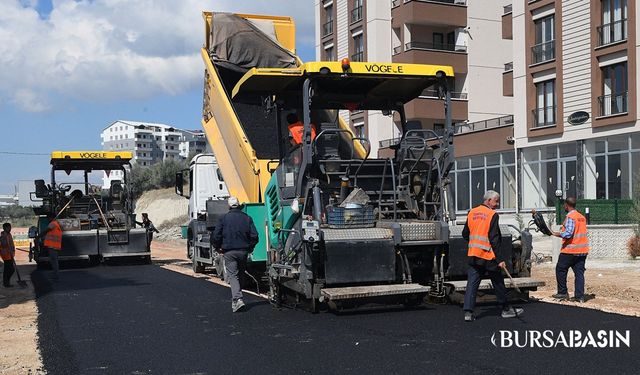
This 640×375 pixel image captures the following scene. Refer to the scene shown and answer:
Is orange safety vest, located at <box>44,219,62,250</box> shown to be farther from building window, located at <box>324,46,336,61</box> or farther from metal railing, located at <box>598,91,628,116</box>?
building window, located at <box>324,46,336,61</box>

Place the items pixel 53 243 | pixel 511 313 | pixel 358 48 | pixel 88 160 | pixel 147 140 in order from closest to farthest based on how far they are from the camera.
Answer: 1. pixel 511 313
2. pixel 53 243
3. pixel 88 160
4. pixel 358 48
5. pixel 147 140

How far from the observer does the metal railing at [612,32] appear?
24344 millimetres

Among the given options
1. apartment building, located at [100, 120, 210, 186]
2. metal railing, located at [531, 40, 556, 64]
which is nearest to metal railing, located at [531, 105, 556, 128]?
metal railing, located at [531, 40, 556, 64]

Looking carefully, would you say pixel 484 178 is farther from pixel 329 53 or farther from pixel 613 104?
pixel 329 53

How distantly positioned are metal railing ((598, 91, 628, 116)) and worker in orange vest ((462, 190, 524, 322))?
58.8 ft

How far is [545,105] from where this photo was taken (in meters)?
28.0

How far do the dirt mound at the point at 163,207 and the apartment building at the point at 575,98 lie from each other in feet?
103

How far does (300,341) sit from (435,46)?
30.4 metres

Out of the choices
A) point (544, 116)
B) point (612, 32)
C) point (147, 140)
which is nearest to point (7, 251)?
point (612, 32)

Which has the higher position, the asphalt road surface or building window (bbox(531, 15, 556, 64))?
building window (bbox(531, 15, 556, 64))

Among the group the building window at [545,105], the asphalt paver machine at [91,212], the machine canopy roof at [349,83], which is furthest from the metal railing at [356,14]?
the machine canopy roof at [349,83]

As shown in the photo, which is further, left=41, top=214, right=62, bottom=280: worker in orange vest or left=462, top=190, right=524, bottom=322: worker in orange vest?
left=41, top=214, right=62, bottom=280: worker in orange vest

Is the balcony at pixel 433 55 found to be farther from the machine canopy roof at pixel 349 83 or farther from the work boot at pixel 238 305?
the work boot at pixel 238 305

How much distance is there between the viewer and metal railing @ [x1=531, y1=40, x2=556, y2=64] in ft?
89.9
